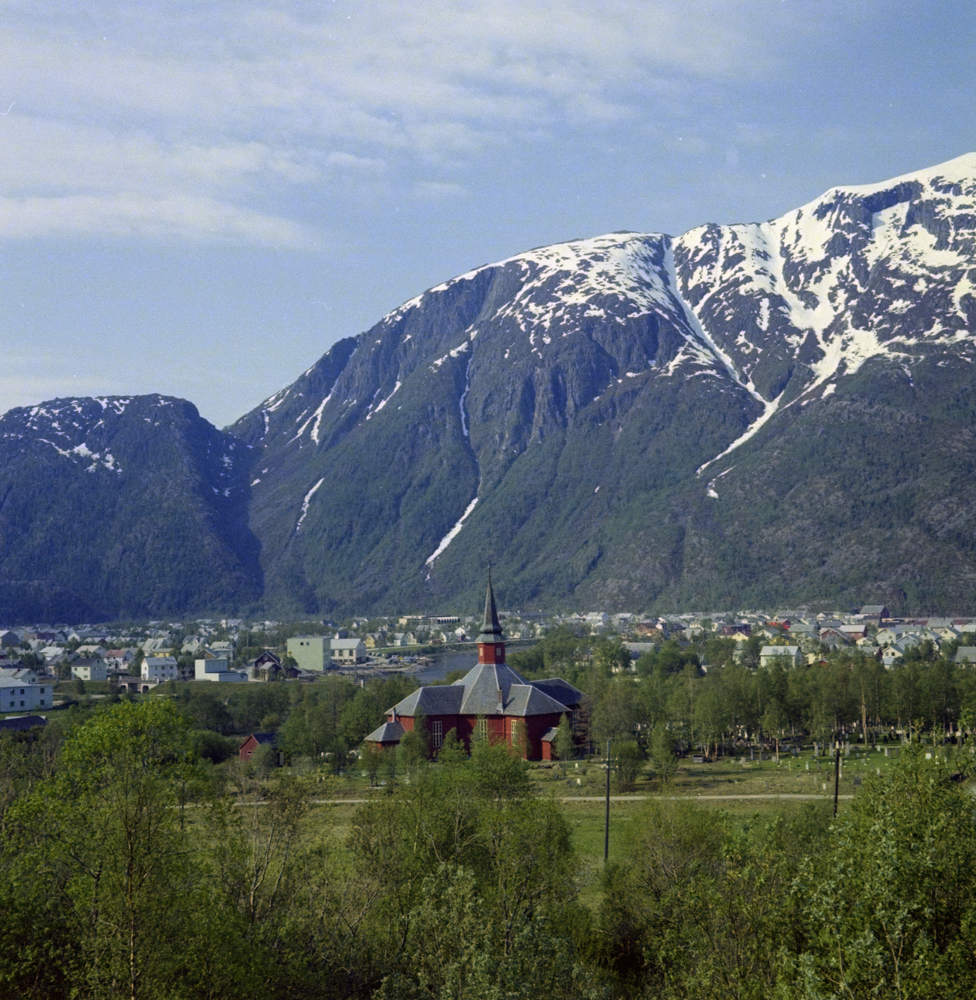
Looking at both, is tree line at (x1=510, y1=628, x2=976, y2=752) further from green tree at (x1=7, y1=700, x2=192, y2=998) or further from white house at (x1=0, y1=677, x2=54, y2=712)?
green tree at (x1=7, y1=700, x2=192, y2=998)

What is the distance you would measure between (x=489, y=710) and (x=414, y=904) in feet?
215

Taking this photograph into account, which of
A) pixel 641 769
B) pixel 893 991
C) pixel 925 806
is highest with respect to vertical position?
pixel 925 806

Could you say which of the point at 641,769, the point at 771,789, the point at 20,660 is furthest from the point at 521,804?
the point at 20,660

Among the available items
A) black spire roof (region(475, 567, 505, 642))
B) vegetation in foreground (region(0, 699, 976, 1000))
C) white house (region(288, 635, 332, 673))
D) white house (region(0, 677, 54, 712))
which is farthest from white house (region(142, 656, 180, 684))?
vegetation in foreground (region(0, 699, 976, 1000))

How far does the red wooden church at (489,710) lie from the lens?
96562 mm

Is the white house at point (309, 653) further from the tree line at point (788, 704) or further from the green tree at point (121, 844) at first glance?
the green tree at point (121, 844)

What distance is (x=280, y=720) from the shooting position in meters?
114

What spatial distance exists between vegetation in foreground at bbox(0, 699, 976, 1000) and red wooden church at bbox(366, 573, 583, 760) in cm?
5859

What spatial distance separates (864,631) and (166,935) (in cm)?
17489

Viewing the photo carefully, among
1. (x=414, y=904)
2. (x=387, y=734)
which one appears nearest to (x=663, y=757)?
(x=387, y=734)

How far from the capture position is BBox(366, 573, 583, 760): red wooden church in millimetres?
96562

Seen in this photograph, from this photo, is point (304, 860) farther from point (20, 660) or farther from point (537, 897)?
point (20, 660)

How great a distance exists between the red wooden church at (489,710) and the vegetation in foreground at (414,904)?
192 ft

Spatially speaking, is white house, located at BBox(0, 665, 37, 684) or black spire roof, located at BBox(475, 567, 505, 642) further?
white house, located at BBox(0, 665, 37, 684)
